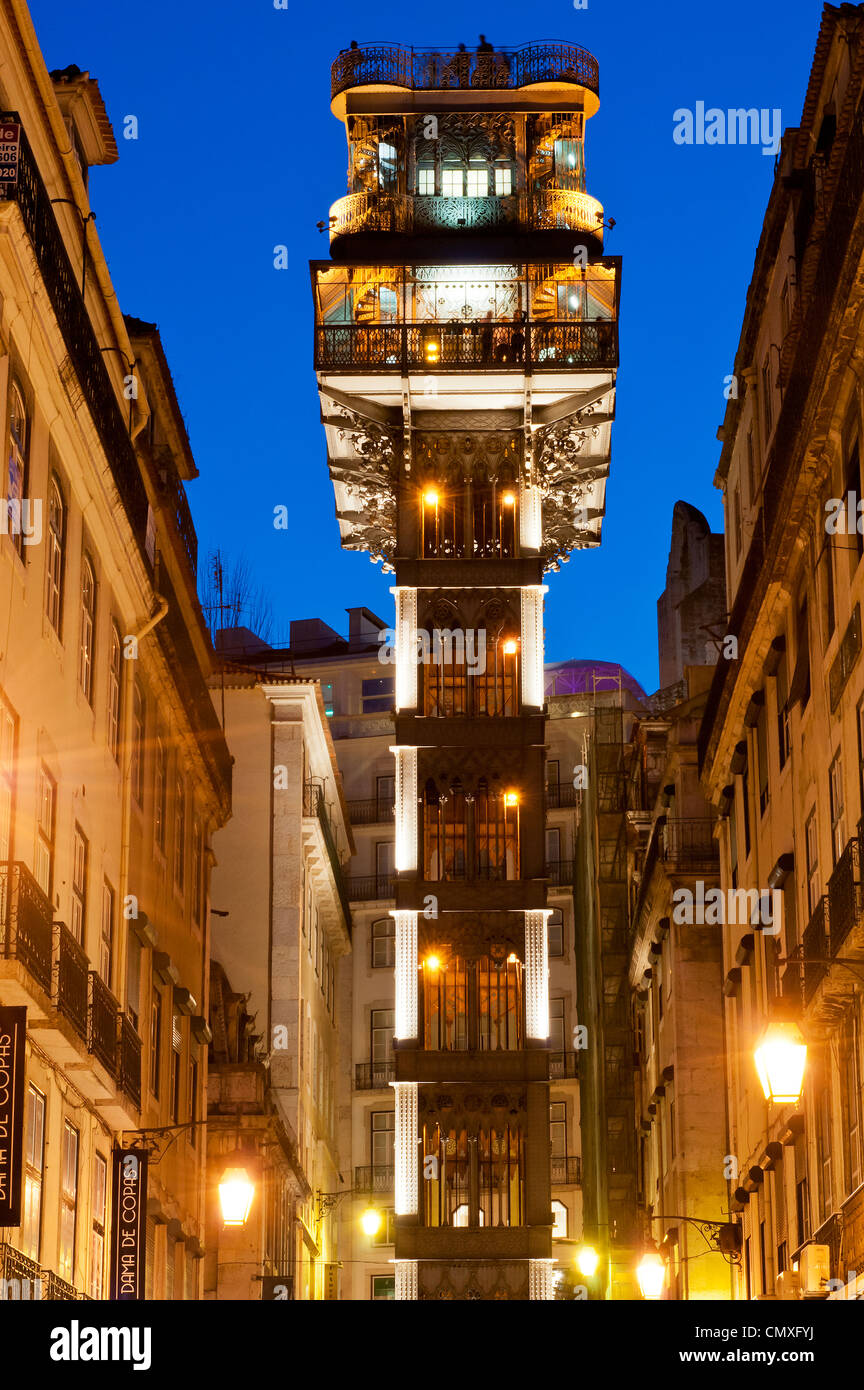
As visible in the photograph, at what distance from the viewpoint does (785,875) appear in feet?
116

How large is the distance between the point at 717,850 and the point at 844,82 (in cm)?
2058

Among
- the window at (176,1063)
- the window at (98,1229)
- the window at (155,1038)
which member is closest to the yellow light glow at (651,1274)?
the window at (155,1038)

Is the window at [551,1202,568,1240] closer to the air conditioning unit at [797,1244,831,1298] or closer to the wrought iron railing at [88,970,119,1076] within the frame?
the air conditioning unit at [797,1244,831,1298]

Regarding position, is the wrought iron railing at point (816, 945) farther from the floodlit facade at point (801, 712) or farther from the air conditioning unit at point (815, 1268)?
the air conditioning unit at point (815, 1268)

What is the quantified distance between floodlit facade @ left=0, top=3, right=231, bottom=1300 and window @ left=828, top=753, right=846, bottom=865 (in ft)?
31.4

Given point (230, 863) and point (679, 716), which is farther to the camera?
point (230, 863)

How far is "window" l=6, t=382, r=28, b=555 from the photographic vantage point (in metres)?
24.2

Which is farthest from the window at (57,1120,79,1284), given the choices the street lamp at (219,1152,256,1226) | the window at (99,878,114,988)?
the window at (99,878,114,988)

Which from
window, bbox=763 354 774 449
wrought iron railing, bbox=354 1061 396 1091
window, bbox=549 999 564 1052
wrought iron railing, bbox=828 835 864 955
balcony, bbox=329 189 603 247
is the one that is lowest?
wrought iron railing, bbox=828 835 864 955

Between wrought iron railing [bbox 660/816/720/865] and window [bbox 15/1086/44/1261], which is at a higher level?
wrought iron railing [bbox 660/816/720/865]

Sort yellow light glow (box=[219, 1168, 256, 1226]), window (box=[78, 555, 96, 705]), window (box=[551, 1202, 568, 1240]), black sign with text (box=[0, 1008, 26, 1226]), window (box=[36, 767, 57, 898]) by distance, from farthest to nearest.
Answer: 1. window (box=[551, 1202, 568, 1240])
2. window (box=[78, 555, 96, 705])
3. yellow light glow (box=[219, 1168, 256, 1226])
4. window (box=[36, 767, 57, 898])
5. black sign with text (box=[0, 1008, 26, 1226])

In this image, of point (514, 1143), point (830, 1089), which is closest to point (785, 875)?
point (830, 1089)

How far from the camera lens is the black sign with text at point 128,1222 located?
30.5 metres
